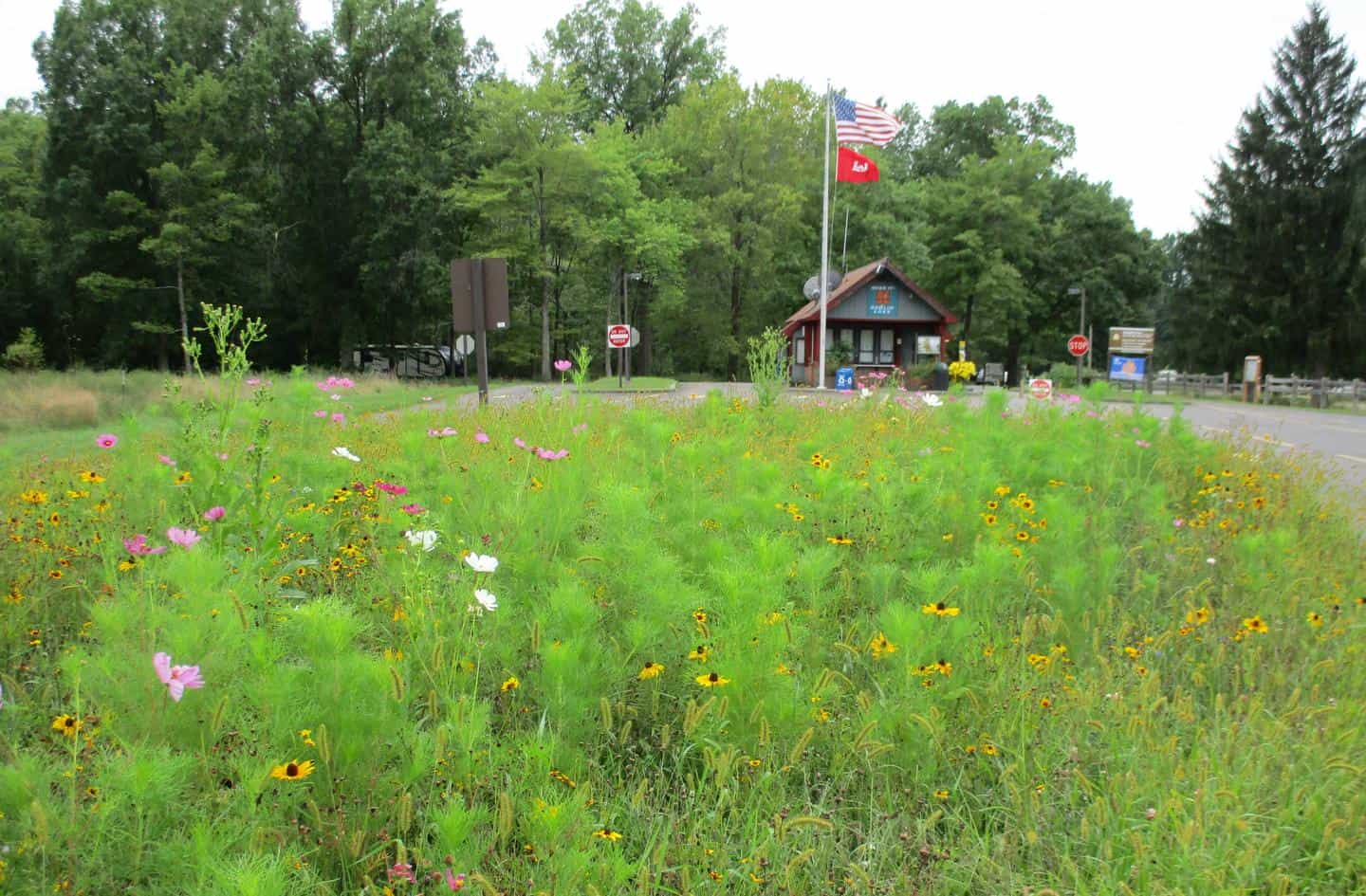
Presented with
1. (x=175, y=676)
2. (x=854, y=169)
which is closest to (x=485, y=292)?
(x=175, y=676)

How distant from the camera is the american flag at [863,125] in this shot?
72.1 feet

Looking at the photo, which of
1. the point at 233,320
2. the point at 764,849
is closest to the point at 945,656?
the point at 764,849

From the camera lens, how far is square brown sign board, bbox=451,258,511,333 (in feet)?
33.1

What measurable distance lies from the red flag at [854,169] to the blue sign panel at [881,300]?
49.2 feet

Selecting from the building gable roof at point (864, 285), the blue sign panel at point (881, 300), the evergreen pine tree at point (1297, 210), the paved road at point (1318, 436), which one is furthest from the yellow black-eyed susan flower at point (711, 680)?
the evergreen pine tree at point (1297, 210)

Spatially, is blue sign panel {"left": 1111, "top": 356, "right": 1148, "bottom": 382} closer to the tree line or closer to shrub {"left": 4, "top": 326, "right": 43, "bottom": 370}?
the tree line

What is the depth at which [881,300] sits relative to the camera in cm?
3953

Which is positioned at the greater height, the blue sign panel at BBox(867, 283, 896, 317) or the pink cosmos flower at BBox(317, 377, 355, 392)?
the blue sign panel at BBox(867, 283, 896, 317)

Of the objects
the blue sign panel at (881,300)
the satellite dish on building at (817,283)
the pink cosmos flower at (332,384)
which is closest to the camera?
the pink cosmos flower at (332,384)

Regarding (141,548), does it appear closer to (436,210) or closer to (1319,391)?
(1319,391)

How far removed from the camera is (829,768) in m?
2.32

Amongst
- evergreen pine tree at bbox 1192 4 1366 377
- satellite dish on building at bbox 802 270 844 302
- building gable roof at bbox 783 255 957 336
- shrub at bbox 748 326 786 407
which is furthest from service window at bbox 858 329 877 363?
shrub at bbox 748 326 786 407

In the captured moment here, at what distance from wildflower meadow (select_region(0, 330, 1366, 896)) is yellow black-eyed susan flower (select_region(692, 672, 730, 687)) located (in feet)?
0.21

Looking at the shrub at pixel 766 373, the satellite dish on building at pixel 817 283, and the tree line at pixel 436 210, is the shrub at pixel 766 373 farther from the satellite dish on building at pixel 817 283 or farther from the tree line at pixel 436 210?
the tree line at pixel 436 210
